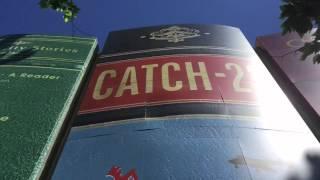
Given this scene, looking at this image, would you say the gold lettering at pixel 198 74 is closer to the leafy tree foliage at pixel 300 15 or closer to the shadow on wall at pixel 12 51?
the leafy tree foliage at pixel 300 15

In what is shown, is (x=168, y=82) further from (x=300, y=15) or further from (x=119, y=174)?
(x=300, y=15)

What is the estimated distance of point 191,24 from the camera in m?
10.5

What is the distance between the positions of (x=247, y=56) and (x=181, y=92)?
1910 millimetres

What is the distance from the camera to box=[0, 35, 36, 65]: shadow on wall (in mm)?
8992

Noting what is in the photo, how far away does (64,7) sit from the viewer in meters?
7.91

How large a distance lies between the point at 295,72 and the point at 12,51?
202 inches

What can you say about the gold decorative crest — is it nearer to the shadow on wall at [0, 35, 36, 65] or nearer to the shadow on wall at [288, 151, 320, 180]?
the shadow on wall at [0, 35, 36, 65]

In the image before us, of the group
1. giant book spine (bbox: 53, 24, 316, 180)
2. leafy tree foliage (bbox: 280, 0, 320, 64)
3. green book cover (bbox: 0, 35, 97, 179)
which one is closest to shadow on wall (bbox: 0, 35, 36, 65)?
green book cover (bbox: 0, 35, 97, 179)

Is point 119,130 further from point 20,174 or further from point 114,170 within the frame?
point 20,174

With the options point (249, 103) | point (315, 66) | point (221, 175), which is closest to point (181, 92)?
point (249, 103)

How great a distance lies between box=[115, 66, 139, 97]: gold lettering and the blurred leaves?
128cm

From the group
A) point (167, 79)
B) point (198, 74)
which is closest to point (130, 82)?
point (167, 79)

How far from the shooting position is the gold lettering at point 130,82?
25.7 ft

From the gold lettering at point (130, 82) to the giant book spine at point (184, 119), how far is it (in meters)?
0.02
